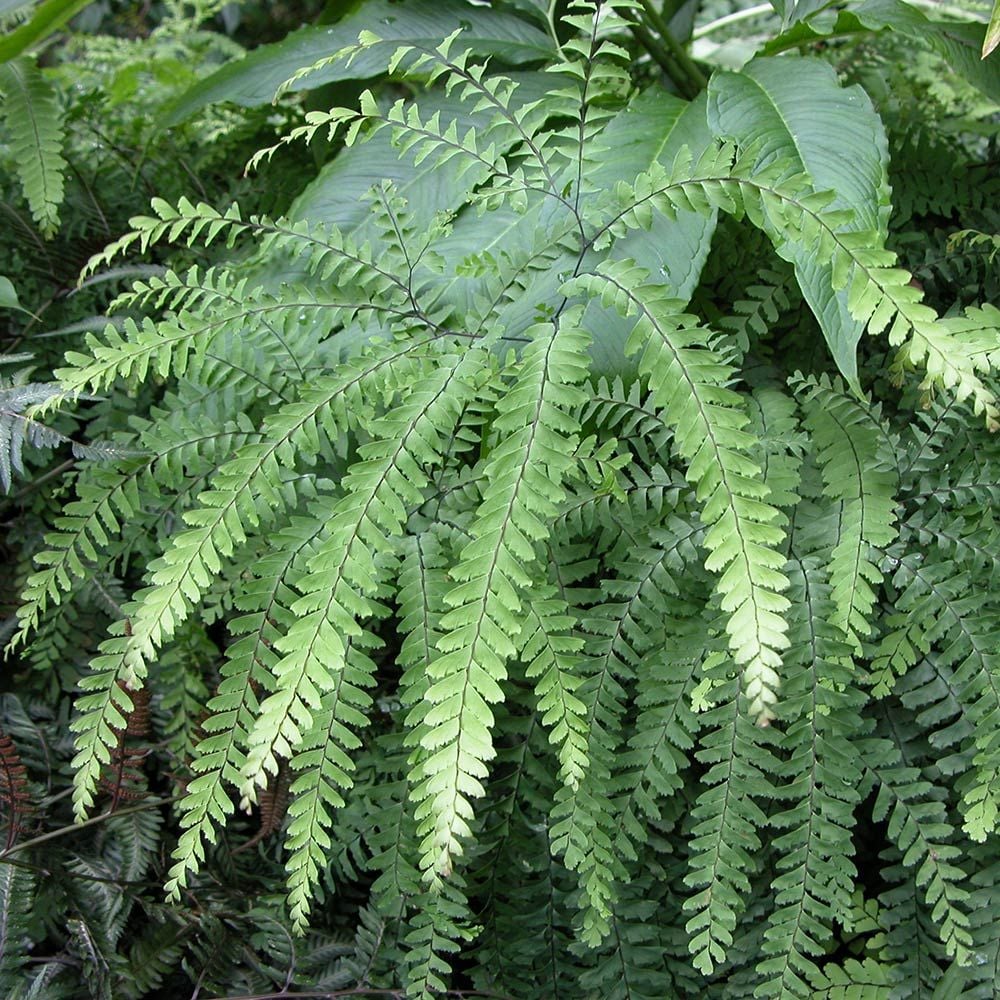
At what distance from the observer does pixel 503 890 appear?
1.27 m

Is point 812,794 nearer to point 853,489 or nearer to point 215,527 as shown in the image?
point 853,489

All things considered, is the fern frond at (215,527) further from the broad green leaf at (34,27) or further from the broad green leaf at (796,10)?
the broad green leaf at (34,27)

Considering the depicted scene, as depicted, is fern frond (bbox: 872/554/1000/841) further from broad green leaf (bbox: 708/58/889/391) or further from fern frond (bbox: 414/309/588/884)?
fern frond (bbox: 414/309/588/884)

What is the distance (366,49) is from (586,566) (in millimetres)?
1088

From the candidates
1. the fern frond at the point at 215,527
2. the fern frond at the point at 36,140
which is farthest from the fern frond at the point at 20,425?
the fern frond at the point at 36,140

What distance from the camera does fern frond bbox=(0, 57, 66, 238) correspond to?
1576mm

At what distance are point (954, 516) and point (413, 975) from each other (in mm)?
926

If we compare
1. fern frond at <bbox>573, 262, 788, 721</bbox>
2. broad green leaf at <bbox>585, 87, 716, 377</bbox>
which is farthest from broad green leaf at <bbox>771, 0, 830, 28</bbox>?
fern frond at <bbox>573, 262, 788, 721</bbox>

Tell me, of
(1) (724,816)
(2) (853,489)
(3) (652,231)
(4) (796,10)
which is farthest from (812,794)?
(4) (796,10)

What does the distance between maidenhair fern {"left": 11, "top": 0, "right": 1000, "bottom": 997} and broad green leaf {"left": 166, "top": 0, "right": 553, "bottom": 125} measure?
1.47 ft

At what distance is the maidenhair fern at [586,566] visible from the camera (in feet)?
3.33

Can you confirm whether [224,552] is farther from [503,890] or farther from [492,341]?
[503,890]

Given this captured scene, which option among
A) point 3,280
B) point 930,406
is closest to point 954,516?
point 930,406

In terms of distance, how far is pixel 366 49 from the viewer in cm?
172
